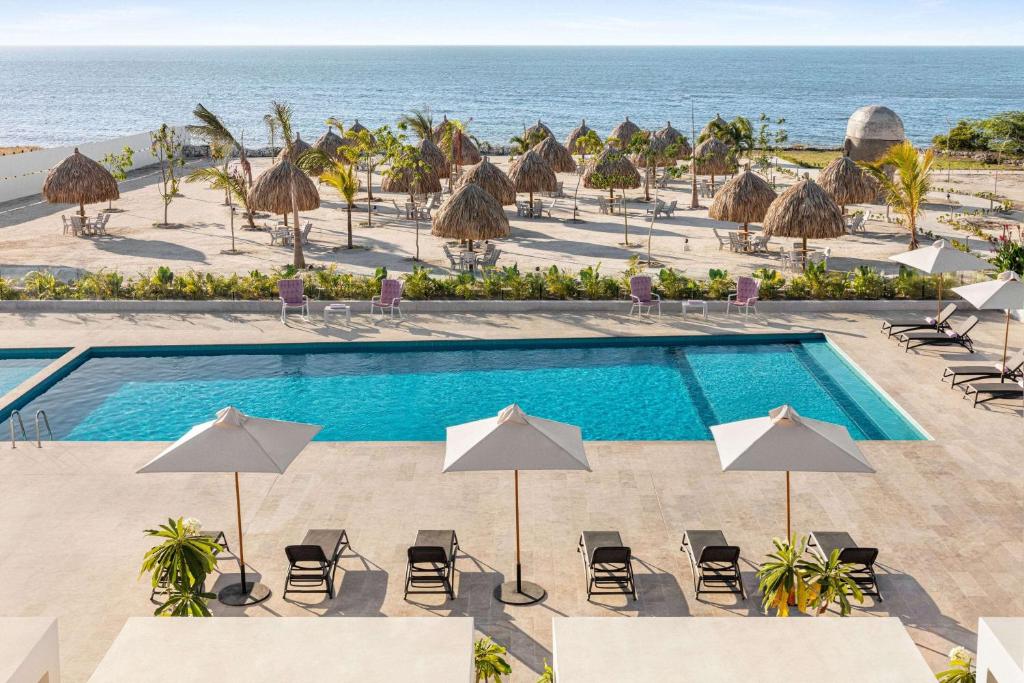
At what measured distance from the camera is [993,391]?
14680 millimetres

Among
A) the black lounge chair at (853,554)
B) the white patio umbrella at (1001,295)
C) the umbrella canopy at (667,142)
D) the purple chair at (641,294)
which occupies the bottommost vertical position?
the black lounge chair at (853,554)

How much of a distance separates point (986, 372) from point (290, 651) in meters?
12.8

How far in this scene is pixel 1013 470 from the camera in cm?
1231

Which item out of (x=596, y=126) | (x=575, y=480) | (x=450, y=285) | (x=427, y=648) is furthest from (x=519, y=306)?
(x=596, y=126)

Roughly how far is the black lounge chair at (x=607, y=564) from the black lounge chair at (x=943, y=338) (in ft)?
30.5

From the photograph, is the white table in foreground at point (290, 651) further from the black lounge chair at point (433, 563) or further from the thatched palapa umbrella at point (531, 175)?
the thatched palapa umbrella at point (531, 175)

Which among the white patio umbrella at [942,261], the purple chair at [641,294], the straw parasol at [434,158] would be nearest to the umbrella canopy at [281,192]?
the straw parasol at [434,158]

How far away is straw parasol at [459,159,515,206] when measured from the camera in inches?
1111

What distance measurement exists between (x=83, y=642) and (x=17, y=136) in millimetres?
113004

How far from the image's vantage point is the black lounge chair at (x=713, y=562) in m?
9.46

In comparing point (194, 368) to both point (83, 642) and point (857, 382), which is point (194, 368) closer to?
point (83, 642)

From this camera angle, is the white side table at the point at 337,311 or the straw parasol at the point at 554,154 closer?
the white side table at the point at 337,311

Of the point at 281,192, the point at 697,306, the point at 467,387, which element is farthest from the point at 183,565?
the point at 281,192

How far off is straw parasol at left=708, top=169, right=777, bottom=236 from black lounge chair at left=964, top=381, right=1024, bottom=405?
10.4 metres
